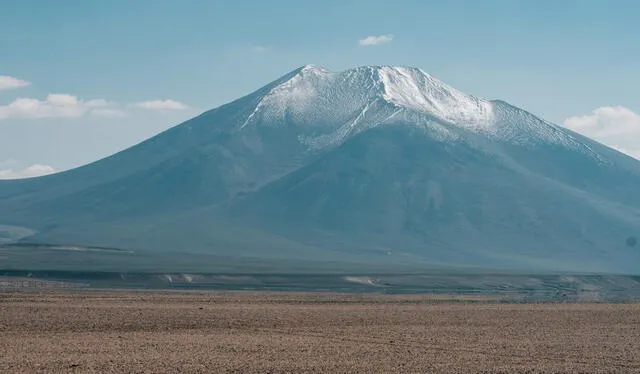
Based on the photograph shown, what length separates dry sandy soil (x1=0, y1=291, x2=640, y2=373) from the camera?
27.2 m

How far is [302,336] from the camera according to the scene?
114 feet

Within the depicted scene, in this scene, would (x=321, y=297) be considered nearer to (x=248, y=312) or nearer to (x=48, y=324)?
(x=248, y=312)

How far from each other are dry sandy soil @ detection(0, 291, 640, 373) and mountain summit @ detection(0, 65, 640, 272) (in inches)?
3243

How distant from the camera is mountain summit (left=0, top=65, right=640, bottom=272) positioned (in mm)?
146625

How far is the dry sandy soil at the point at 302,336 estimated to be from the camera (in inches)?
1072

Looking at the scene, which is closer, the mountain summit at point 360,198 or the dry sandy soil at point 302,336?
the dry sandy soil at point 302,336

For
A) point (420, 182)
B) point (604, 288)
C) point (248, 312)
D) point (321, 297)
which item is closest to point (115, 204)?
point (420, 182)

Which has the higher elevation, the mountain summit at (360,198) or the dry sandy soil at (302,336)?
the mountain summit at (360,198)

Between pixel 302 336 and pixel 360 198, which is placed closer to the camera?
pixel 302 336

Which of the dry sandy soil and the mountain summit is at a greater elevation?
the mountain summit

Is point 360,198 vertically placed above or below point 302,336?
above

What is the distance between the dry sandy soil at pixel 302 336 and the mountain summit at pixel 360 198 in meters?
82.4

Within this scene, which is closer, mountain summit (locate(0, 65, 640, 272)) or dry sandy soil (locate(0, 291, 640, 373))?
dry sandy soil (locate(0, 291, 640, 373))

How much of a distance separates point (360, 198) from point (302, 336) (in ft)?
440
